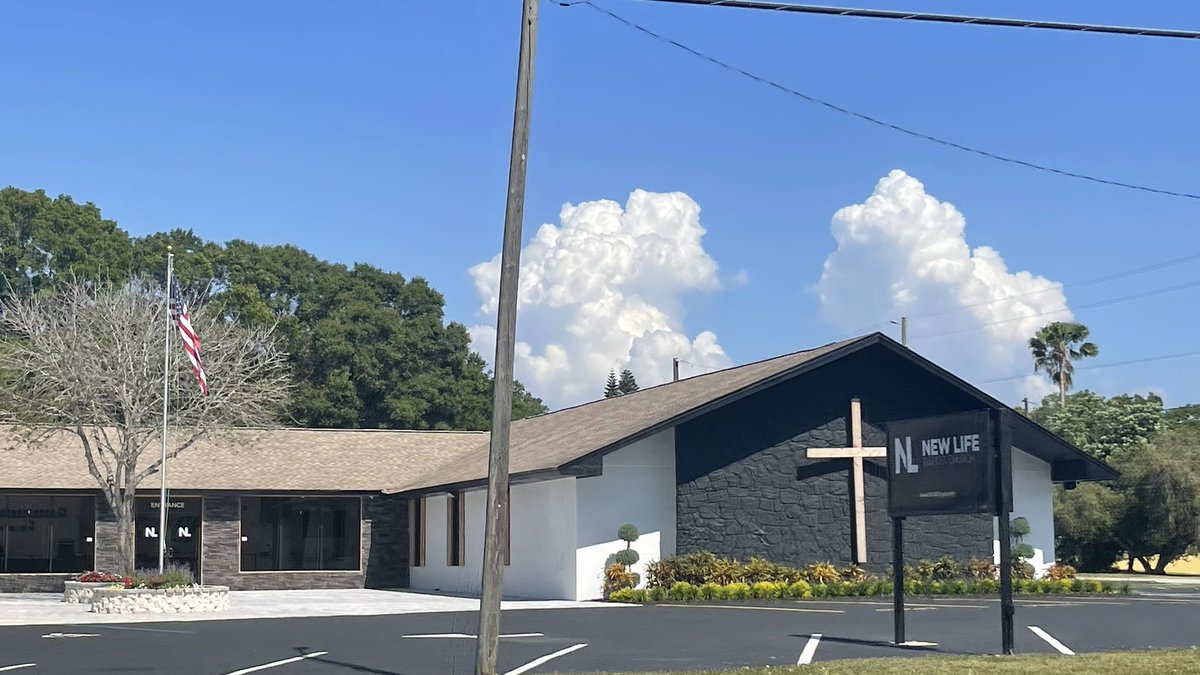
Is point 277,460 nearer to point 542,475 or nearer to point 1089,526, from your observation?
point 542,475

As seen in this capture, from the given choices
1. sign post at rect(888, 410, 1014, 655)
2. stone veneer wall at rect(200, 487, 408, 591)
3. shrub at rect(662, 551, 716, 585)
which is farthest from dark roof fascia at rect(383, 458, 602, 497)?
sign post at rect(888, 410, 1014, 655)

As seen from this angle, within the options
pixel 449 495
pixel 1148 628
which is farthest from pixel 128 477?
pixel 1148 628

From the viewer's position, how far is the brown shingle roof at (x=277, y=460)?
3838cm

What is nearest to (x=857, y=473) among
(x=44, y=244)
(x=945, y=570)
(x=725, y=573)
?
(x=945, y=570)

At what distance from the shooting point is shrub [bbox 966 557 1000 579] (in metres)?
33.2

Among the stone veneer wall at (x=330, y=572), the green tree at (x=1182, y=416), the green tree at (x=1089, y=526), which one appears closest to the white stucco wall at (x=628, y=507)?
the stone veneer wall at (x=330, y=572)

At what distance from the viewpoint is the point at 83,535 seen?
3866 cm

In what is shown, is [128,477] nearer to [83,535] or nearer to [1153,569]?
[83,535]

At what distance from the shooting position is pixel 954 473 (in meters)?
17.3

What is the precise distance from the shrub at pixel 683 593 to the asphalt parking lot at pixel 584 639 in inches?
115

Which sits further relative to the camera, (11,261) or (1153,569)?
(11,261)

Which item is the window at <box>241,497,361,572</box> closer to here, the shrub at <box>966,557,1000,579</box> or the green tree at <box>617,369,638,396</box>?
the shrub at <box>966,557,1000,579</box>

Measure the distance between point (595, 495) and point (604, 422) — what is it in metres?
4.70

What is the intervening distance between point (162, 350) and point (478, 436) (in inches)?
468
